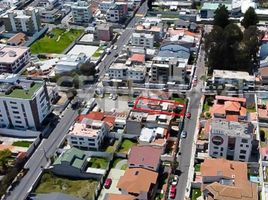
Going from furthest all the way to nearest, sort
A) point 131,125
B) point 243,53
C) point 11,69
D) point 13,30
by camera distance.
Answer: point 13,30 → point 11,69 → point 243,53 → point 131,125

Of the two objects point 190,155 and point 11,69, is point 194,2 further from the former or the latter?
point 190,155

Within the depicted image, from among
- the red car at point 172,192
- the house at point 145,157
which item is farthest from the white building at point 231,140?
the red car at point 172,192

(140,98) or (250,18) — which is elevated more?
(250,18)

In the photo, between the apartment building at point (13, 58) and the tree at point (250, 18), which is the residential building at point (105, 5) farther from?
the tree at point (250, 18)

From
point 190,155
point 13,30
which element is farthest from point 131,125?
point 13,30

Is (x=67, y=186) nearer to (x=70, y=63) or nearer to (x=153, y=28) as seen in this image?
(x=70, y=63)

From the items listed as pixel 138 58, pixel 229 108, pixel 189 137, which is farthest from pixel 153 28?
pixel 189 137
